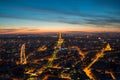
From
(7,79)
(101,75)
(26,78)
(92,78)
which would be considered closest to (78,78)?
(92,78)

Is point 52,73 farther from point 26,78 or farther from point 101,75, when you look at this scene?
point 101,75

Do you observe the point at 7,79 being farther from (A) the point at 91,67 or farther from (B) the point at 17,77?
(A) the point at 91,67

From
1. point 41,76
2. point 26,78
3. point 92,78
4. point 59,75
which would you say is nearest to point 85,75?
point 92,78

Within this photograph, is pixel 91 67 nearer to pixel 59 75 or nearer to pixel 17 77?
pixel 59 75

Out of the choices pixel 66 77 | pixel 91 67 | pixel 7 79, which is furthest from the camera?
pixel 91 67

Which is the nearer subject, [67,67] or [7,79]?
[7,79]

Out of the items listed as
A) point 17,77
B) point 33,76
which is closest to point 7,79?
point 17,77

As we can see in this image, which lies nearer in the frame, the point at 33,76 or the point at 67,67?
the point at 33,76

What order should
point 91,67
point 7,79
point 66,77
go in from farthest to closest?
point 91,67 < point 66,77 < point 7,79
